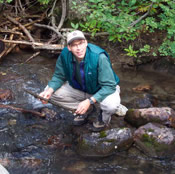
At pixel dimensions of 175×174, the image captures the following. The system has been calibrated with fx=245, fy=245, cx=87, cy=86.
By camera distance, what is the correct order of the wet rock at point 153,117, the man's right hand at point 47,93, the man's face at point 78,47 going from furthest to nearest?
the wet rock at point 153,117
the man's right hand at point 47,93
the man's face at point 78,47

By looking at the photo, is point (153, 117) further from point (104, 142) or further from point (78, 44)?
point (78, 44)

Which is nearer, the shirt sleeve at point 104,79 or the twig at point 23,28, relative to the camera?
the shirt sleeve at point 104,79

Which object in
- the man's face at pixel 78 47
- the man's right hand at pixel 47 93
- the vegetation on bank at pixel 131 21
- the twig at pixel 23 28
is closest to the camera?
the man's face at pixel 78 47

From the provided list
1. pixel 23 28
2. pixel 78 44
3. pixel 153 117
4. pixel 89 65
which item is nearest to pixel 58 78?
pixel 89 65

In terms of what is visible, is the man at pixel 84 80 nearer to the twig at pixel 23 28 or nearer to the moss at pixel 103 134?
the moss at pixel 103 134

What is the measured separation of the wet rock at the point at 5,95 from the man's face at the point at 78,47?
2.53 metres

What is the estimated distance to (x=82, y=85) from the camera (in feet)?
12.8

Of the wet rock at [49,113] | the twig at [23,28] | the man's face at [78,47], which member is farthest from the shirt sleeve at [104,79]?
the twig at [23,28]

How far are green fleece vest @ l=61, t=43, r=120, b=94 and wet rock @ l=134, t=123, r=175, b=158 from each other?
1089mm

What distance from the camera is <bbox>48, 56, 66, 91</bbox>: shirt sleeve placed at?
13.0 ft

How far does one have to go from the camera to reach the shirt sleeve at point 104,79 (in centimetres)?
354

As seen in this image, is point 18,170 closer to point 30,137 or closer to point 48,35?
point 30,137

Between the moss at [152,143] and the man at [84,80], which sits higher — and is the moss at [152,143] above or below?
below

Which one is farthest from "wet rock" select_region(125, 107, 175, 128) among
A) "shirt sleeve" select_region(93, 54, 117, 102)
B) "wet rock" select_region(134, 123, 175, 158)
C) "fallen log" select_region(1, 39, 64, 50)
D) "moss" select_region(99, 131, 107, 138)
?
"fallen log" select_region(1, 39, 64, 50)
